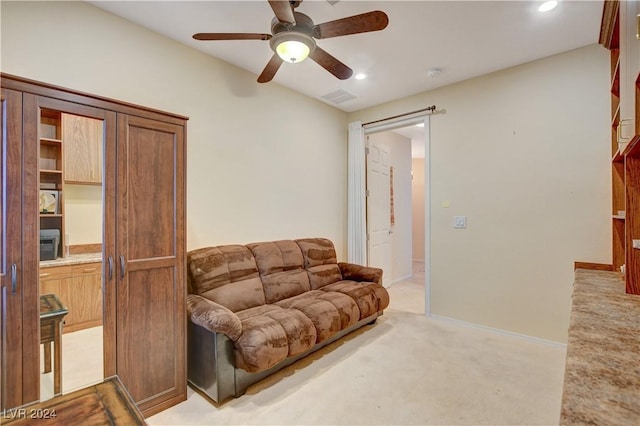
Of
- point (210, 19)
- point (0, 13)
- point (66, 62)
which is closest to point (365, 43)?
point (210, 19)

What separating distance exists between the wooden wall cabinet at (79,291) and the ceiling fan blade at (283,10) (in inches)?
69.2

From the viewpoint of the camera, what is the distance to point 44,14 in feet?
6.38

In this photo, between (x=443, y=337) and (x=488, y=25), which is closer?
(x=488, y=25)

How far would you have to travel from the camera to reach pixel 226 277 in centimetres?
261

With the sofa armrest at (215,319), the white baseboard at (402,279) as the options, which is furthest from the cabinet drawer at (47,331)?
the white baseboard at (402,279)

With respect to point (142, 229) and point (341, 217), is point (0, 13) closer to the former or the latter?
point (142, 229)

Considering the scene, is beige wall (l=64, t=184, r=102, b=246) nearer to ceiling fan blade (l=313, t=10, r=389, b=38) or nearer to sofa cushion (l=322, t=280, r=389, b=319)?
ceiling fan blade (l=313, t=10, r=389, b=38)

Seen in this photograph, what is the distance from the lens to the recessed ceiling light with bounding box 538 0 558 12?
82.4 inches

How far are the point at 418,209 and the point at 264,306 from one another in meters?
5.59

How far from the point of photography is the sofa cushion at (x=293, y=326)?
7.18 ft

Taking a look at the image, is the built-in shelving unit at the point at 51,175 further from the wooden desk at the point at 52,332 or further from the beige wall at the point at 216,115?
the beige wall at the point at 216,115

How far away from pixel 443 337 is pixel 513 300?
0.82 meters

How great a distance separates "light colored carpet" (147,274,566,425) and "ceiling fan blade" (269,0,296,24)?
2377 millimetres

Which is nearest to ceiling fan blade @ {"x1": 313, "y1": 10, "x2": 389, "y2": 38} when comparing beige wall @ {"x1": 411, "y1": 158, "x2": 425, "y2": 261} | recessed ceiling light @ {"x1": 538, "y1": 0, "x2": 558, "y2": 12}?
recessed ceiling light @ {"x1": 538, "y1": 0, "x2": 558, "y2": 12}
